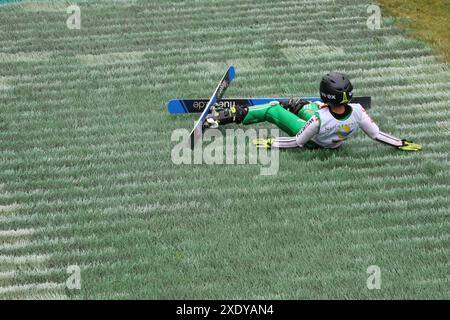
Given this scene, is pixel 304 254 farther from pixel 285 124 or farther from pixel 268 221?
pixel 285 124

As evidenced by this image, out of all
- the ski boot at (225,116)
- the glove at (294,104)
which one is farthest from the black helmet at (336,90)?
the ski boot at (225,116)

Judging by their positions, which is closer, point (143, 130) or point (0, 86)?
point (143, 130)

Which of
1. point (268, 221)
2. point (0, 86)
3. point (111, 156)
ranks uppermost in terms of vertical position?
point (0, 86)

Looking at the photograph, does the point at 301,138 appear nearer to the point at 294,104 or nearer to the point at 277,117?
the point at 277,117

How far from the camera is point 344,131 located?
8.25m

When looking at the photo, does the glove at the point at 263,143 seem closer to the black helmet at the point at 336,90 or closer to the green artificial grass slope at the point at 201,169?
the green artificial grass slope at the point at 201,169

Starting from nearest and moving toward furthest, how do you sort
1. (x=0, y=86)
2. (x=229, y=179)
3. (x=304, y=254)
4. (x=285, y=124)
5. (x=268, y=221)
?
(x=304, y=254), (x=268, y=221), (x=229, y=179), (x=285, y=124), (x=0, y=86)

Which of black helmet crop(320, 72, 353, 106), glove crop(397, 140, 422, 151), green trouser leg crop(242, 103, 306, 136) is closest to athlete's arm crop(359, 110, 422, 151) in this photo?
glove crop(397, 140, 422, 151)

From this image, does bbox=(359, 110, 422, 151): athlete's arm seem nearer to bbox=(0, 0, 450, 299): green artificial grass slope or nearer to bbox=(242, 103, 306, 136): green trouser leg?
bbox=(0, 0, 450, 299): green artificial grass slope

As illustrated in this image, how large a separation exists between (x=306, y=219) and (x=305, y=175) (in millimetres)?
790

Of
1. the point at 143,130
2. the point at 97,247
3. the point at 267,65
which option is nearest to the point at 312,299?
the point at 97,247

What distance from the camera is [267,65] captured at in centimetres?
1029

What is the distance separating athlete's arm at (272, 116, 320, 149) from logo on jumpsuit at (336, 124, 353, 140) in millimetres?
215

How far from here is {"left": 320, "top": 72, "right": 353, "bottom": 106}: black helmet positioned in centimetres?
801
